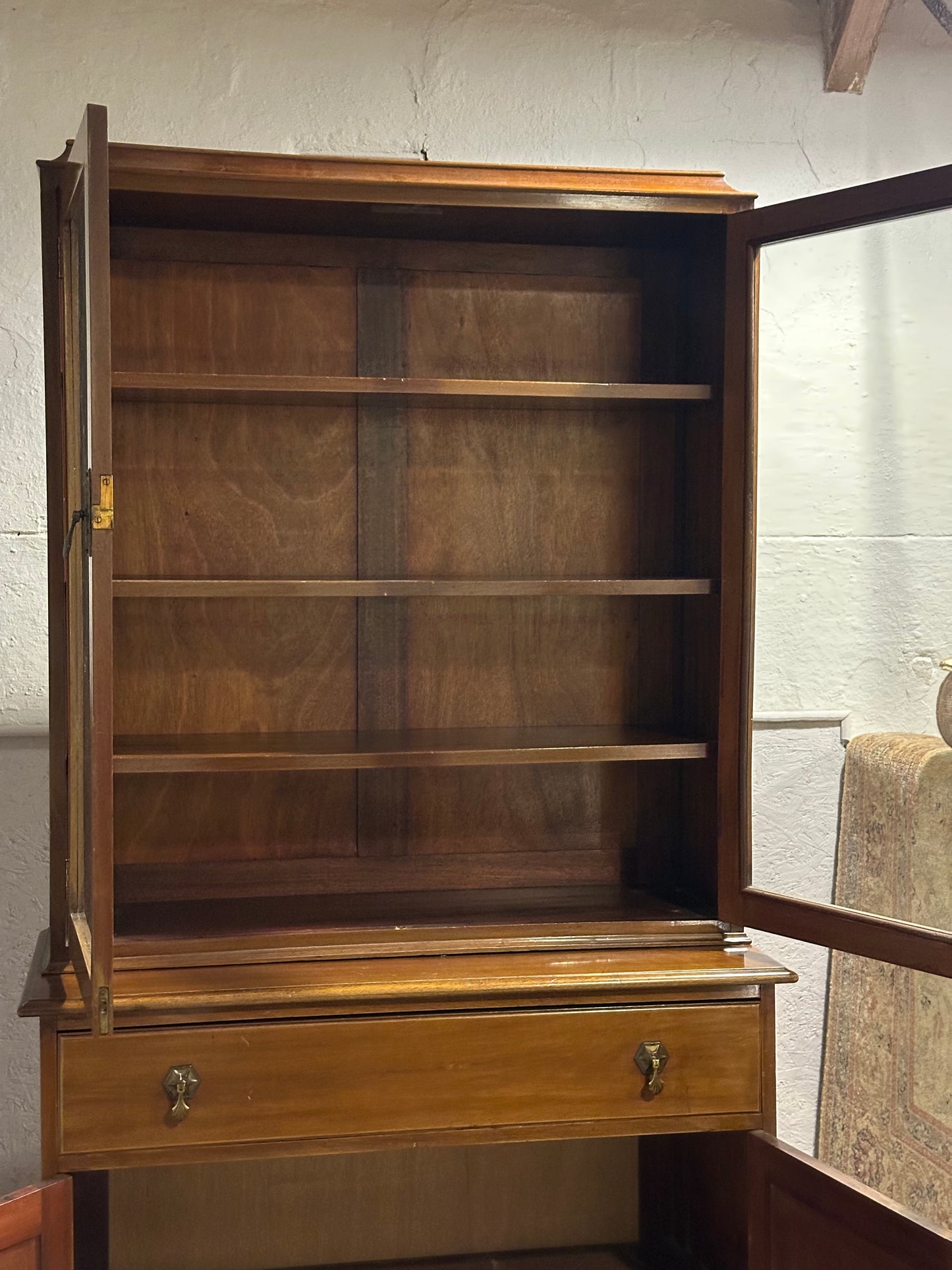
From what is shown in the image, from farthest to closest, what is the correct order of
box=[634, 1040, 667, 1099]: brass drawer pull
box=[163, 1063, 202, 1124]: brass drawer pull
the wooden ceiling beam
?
the wooden ceiling beam → box=[634, 1040, 667, 1099]: brass drawer pull → box=[163, 1063, 202, 1124]: brass drawer pull

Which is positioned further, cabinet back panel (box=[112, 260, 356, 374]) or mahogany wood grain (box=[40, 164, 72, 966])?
cabinet back panel (box=[112, 260, 356, 374])

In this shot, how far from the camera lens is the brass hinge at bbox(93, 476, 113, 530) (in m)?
1.51

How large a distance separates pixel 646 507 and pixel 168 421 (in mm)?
929

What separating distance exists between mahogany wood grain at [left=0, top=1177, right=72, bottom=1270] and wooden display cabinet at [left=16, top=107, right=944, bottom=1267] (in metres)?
0.05

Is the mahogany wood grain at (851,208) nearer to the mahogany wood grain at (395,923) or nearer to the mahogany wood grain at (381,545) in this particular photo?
the mahogany wood grain at (381,545)

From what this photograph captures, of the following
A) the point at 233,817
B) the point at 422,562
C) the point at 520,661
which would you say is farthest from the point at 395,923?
the point at 422,562

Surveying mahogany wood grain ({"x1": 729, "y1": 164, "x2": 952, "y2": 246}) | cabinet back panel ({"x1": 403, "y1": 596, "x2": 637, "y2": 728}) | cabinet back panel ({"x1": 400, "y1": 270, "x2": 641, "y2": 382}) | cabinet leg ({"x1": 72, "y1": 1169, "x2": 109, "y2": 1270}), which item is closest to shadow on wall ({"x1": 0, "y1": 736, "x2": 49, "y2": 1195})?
cabinet leg ({"x1": 72, "y1": 1169, "x2": 109, "y2": 1270})

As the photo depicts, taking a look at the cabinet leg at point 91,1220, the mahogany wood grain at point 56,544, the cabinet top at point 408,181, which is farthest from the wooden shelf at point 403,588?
the cabinet leg at point 91,1220

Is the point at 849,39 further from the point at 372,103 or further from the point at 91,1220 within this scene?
the point at 91,1220

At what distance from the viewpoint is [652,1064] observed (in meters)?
1.88

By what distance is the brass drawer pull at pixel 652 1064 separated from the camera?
1875mm

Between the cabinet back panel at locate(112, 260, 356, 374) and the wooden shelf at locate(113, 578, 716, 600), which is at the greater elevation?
the cabinet back panel at locate(112, 260, 356, 374)

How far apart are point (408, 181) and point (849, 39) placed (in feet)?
3.96

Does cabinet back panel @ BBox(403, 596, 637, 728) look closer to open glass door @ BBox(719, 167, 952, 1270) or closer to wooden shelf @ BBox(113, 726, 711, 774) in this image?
wooden shelf @ BBox(113, 726, 711, 774)
